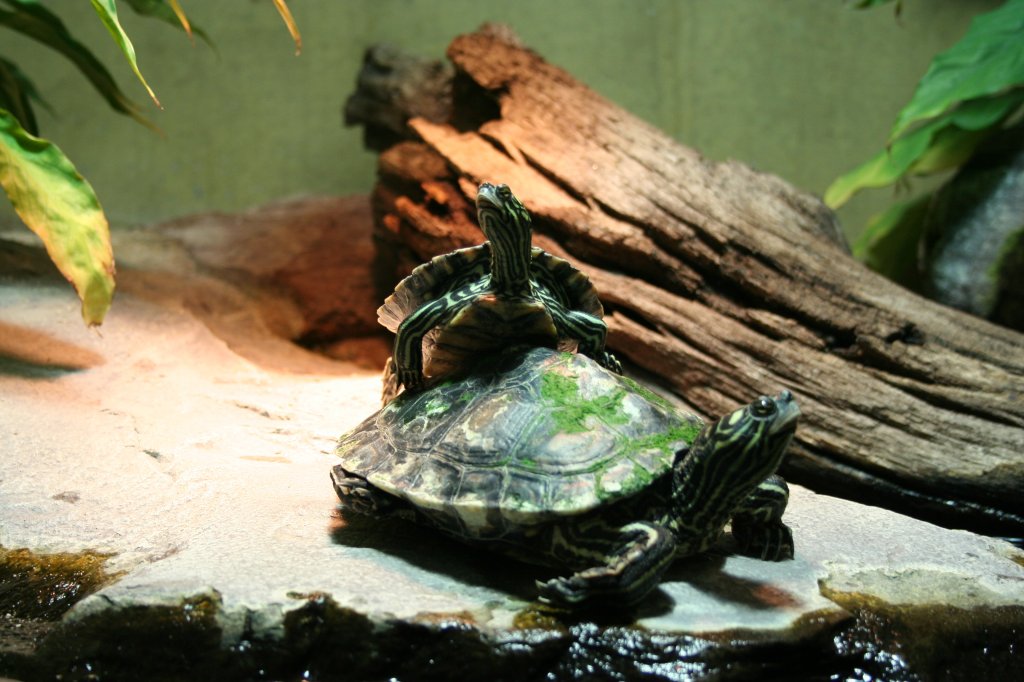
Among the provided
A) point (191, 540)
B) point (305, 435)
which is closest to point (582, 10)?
point (305, 435)

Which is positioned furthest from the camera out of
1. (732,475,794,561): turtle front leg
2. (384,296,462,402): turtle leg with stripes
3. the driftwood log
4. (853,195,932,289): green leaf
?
(853,195,932,289): green leaf

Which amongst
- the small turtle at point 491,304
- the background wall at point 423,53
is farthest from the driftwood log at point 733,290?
the background wall at point 423,53

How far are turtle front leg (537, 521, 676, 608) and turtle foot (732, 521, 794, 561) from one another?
560 mm

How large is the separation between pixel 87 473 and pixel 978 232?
5.87 metres

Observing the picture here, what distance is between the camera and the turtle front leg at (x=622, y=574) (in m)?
2.10

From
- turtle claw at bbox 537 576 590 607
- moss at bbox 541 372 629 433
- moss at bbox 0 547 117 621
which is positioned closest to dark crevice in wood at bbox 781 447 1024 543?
moss at bbox 541 372 629 433

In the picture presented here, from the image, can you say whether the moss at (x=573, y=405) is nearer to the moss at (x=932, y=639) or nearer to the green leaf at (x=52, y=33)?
the moss at (x=932, y=639)

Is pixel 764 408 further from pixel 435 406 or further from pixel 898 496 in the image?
pixel 898 496

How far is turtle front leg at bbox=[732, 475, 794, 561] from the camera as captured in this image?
8.32 ft

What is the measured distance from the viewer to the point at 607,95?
24.2ft

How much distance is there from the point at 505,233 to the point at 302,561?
1242 mm

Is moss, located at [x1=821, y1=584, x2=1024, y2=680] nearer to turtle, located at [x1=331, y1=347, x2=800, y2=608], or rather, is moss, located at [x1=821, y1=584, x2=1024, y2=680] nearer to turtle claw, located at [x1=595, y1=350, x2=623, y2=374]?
turtle, located at [x1=331, y1=347, x2=800, y2=608]

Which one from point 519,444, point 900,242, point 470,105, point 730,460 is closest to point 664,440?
point 730,460

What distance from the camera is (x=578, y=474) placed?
226cm
